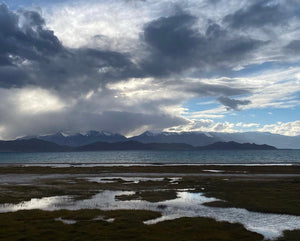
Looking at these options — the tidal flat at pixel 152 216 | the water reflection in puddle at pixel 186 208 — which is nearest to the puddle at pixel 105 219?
the tidal flat at pixel 152 216

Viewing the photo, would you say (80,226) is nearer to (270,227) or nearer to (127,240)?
(127,240)

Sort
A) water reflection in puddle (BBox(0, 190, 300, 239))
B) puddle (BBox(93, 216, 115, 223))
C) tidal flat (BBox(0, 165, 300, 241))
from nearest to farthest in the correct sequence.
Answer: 1. tidal flat (BBox(0, 165, 300, 241))
2. water reflection in puddle (BBox(0, 190, 300, 239))
3. puddle (BBox(93, 216, 115, 223))

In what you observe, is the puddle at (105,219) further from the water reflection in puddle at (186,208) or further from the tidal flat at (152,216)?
the water reflection in puddle at (186,208)

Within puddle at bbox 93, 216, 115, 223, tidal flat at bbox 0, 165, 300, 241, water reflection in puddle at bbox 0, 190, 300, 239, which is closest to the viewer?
tidal flat at bbox 0, 165, 300, 241

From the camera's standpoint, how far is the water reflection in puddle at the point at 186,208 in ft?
77.3

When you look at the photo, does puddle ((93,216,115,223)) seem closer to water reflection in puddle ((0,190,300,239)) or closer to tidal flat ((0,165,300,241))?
tidal flat ((0,165,300,241))

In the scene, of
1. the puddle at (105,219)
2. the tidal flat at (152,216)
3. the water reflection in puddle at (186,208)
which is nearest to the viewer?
the tidal flat at (152,216)

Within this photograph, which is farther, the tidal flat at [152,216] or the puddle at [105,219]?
the puddle at [105,219]

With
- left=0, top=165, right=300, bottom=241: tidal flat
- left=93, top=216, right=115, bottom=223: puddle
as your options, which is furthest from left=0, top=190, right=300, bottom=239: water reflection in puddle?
left=93, top=216, right=115, bottom=223: puddle

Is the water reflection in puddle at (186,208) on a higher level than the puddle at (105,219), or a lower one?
lower

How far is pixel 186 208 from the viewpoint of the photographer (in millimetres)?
30453

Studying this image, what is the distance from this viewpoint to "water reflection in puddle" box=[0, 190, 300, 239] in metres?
23.5

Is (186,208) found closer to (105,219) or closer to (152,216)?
(152,216)

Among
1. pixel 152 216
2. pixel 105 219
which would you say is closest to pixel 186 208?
pixel 152 216
